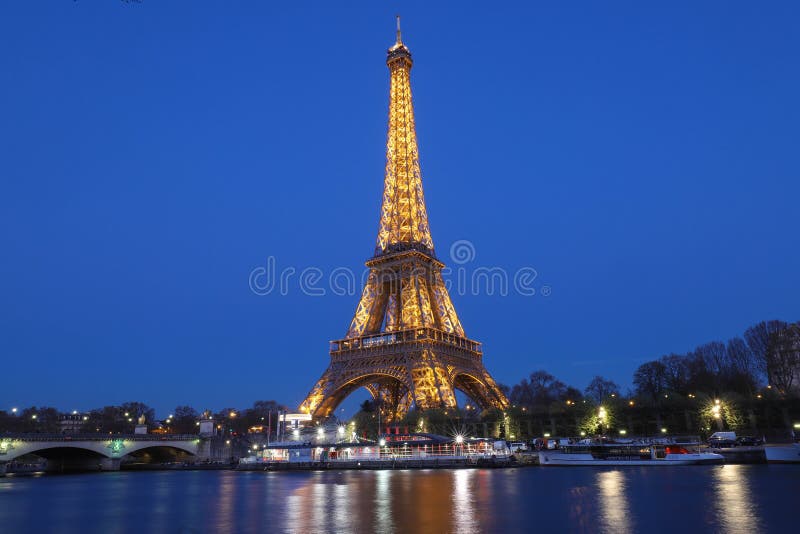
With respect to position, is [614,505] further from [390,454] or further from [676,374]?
[676,374]

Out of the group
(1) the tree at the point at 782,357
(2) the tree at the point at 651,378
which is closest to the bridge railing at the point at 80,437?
(2) the tree at the point at 651,378

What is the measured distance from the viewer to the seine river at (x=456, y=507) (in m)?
20.2

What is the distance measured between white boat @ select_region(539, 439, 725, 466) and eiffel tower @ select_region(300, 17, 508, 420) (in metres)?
14.6

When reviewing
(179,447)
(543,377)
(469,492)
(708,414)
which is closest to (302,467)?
(179,447)

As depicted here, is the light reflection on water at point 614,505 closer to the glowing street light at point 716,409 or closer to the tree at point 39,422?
the glowing street light at point 716,409

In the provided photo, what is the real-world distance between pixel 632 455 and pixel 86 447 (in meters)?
64.1

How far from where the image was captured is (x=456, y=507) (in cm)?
2475

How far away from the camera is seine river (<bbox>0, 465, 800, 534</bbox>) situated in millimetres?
20172

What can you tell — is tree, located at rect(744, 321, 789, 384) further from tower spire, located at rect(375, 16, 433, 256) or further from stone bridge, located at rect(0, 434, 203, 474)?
stone bridge, located at rect(0, 434, 203, 474)

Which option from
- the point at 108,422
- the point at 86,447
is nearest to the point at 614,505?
the point at 86,447

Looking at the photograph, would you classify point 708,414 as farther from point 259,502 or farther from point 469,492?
point 259,502

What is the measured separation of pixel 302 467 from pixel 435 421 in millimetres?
15720

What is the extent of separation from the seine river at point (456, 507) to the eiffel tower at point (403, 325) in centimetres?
3035

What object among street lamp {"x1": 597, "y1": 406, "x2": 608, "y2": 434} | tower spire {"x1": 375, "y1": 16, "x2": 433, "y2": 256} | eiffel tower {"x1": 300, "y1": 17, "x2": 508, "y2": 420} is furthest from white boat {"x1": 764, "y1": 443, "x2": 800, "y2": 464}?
tower spire {"x1": 375, "y1": 16, "x2": 433, "y2": 256}
